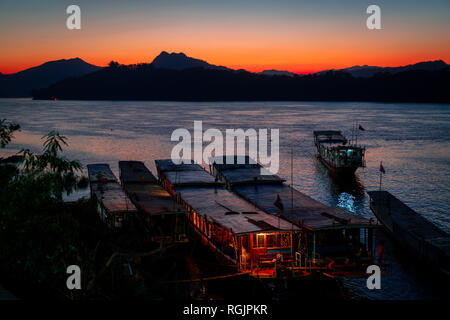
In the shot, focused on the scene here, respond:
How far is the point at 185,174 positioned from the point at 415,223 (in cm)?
1709

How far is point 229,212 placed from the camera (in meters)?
22.7

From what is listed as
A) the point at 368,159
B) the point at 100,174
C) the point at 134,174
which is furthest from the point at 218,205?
the point at 368,159

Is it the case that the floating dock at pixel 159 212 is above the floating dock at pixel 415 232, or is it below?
above

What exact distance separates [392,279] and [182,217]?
12.7 metres

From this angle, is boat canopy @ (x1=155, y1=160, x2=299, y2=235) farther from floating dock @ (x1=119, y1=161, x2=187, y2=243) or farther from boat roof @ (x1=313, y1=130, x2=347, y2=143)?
boat roof @ (x1=313, y1=130, x2=347, y2=143)

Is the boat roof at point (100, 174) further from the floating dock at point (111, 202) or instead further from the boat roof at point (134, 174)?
the boat roof at point (134, 174)

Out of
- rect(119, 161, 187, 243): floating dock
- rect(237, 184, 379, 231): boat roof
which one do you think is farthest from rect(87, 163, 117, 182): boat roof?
rect(237, 184, 379, 231): boat roof

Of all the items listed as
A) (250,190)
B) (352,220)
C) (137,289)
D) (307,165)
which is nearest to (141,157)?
(307,165)

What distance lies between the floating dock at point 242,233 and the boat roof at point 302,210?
39.8 inches

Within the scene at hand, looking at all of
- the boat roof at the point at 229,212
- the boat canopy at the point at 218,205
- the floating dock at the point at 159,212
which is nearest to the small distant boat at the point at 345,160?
the boat canopy at the point at 218,205

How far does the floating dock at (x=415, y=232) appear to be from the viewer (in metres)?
23.2

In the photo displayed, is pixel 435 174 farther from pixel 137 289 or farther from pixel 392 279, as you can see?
pixel 137 289

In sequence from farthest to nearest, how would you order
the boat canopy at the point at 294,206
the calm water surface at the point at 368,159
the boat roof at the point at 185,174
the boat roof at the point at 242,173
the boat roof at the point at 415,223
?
the boat roof at the point at 242,173
the boat roof at the point at 185,174
the calm water surface at the point at 368,159
the boat roof at the point at 415,223
the boat canopy at the point at 294,206

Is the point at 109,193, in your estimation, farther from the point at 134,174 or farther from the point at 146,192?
the point at 134,174
